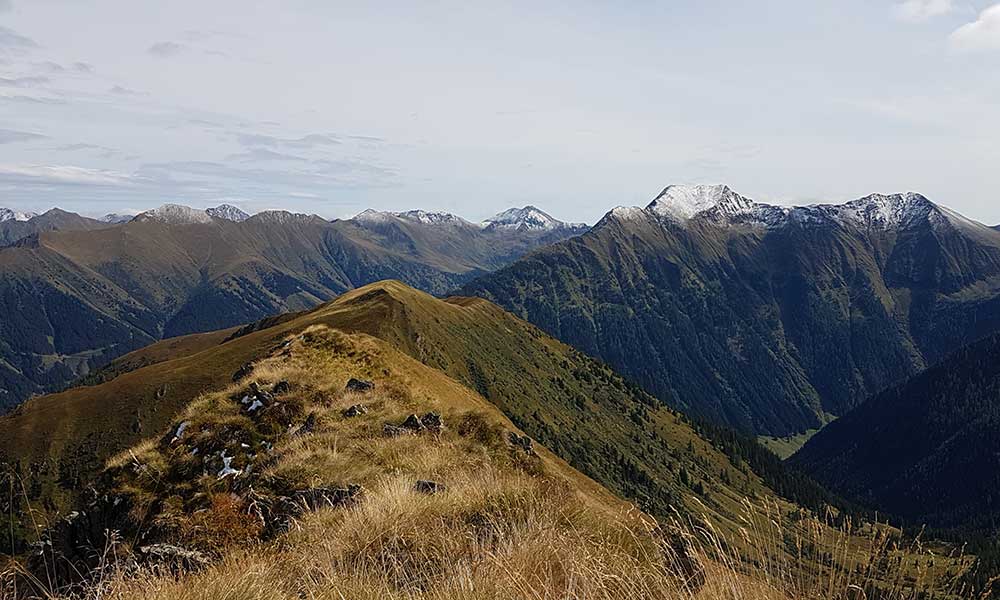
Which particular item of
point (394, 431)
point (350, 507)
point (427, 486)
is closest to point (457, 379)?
point (394, 431)

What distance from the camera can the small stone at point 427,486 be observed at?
1102 centimetres

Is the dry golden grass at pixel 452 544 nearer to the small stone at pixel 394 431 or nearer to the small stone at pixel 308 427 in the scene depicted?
the small stone at pixel 394 431

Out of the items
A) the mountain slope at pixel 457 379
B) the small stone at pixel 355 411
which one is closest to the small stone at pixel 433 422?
the small stone at pixel 355 411

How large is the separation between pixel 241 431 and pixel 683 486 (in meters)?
164

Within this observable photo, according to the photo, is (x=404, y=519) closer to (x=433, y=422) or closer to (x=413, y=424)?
(x=413, y=424)

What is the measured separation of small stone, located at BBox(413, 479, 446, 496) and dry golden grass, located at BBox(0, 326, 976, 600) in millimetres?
212

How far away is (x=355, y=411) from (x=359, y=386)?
3.32 m

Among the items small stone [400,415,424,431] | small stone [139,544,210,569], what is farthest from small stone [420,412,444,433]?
small stone [139,544,210,569]

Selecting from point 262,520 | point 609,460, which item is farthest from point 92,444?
point 262,520

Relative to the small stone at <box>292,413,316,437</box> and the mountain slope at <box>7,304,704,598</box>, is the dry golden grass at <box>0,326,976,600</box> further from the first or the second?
the small stone at <box>292,413,316,437</box>

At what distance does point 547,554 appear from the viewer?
673 cm

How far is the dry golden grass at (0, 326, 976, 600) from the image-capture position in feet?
18.4

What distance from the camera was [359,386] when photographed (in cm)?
2312

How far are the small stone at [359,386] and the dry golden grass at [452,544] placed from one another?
508cm
